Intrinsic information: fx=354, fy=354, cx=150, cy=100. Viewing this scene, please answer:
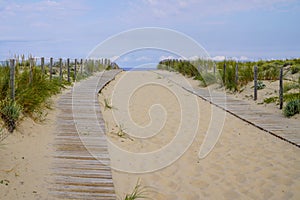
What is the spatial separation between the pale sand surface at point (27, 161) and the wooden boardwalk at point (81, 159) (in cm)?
12

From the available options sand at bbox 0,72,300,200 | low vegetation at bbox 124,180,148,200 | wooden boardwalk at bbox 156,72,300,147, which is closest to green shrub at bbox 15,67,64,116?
sand at bbox 0,72,300,200

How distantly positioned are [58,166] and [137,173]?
118cm

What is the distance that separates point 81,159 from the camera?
4652 millimetres

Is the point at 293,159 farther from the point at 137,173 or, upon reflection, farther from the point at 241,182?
the point at 137,173

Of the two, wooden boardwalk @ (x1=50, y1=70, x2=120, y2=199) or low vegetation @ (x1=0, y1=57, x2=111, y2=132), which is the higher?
low vegetation @ (x1=0, y1=57, x2=111, y2=132)

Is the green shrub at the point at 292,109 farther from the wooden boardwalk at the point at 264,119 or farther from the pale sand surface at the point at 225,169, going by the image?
the pale sand surface at the point at 225,169

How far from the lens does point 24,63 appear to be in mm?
6941

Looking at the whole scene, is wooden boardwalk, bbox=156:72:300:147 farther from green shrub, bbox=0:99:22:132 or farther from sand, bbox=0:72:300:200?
green shrub, bbox=0:99:22:132

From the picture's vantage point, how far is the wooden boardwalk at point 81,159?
148 inches

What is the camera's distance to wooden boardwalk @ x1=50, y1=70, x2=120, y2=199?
3.75 m

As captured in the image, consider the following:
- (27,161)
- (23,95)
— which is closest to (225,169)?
(27,161)

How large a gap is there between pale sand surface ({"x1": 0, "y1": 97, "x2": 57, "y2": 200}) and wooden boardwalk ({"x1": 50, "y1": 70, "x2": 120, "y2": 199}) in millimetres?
122

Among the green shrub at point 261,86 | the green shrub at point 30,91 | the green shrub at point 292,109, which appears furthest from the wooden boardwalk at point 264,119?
the green shrub at point 30,91

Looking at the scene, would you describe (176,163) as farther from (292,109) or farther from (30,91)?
(292,109)
